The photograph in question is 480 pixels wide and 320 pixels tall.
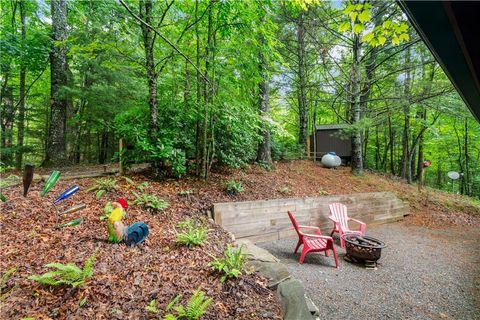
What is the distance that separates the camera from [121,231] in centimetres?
240

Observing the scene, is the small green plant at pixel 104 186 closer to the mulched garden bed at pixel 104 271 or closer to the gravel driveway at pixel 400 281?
the mulched garden bed at pixel 104 271

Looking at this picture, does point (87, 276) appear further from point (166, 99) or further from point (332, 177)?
point (332, 177)

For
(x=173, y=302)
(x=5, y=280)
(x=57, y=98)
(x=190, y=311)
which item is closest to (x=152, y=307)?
(x=173, y=302)

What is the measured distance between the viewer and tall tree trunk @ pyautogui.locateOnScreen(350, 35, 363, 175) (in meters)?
6.96

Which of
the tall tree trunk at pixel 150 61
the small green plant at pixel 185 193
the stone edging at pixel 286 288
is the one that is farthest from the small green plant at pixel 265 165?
the stone edging at pixel 286 288

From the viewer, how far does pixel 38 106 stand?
8633 mm

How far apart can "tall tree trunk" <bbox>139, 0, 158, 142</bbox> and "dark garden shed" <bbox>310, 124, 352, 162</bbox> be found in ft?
25.3

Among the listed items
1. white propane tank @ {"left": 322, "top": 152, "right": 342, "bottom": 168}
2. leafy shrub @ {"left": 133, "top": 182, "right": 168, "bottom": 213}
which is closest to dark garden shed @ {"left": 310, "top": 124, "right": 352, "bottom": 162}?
white propane tank @ {"left": 322, "top": 152, "right": 342, "bottom": 168}

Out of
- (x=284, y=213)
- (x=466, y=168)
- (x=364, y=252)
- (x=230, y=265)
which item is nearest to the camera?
(x=230, y=265)

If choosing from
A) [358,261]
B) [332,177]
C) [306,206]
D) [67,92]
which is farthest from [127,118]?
[332,177]

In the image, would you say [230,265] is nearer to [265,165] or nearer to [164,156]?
[164,156]

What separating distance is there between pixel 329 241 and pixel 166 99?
3928mm

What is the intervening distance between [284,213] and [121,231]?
3.12m

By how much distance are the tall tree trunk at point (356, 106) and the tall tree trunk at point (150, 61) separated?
5588 millimetres
